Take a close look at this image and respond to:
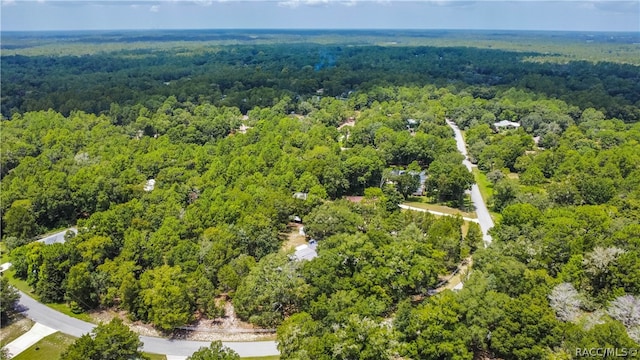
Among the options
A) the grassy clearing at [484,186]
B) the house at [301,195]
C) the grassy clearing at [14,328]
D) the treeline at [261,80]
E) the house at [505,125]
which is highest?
the treeline at [261,80]

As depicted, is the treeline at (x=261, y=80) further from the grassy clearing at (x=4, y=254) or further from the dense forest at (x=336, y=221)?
the grassy clearing at (x=4, y=254)

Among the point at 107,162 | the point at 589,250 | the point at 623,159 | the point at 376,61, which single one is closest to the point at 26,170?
the point at 107,162

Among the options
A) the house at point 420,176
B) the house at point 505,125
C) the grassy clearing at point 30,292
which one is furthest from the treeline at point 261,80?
the grassy clearing at point 30,292

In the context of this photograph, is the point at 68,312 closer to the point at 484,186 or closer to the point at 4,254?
the point at 4,254

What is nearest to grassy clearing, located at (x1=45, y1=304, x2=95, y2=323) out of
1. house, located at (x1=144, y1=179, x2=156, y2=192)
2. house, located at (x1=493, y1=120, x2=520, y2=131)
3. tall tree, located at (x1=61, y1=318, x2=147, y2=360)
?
tall tree, located at (x1=61, y1=318, x2=147, y2=360)

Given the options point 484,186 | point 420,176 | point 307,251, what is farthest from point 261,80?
point 307,251

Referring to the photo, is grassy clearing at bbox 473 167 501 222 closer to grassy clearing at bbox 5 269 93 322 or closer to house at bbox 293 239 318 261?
house at bbox 293 239 318 261

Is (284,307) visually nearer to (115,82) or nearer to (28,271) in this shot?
(28,271)
